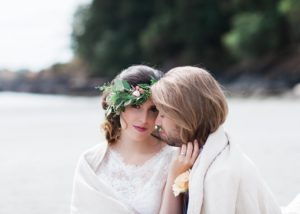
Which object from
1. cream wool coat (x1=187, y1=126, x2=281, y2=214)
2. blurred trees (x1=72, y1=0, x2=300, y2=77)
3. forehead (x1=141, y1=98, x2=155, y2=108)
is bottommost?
cream wool coat (x1=187, y1=126, x2=281, y2=214)

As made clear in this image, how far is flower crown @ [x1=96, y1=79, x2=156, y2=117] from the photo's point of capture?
109 inches

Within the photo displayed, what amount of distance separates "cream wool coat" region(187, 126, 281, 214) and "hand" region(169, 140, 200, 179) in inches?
2.5

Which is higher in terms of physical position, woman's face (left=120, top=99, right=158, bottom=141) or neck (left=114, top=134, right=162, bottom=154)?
woman's face (left=120, top=99, right=158, bottom=141)

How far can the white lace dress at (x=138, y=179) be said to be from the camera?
278cm

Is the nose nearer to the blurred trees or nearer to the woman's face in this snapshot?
the woman's face

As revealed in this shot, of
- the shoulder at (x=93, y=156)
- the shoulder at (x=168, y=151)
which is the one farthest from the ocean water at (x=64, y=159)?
the shoulder at (x=168, y=151)

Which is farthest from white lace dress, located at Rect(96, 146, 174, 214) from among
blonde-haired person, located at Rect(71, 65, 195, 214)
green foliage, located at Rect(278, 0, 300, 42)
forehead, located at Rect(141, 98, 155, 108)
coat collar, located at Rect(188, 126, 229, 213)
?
green foliage, located at Rect(278, 0, 300, 42)

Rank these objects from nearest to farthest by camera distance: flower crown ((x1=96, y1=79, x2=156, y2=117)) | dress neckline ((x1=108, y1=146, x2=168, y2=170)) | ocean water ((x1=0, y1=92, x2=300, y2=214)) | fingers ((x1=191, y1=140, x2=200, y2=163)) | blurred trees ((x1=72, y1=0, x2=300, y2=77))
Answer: fingers ((x1=191, y1=140, x2=200, y2=163))
flower crown ((x1=96, y1=79, x2=156, y2=117))
dress neckline ((x1=108, y1=146, x2=168, y2=170))
ocean water ((x1=0, y1=92, x2=300, y2=214))
blurred trees ((x1=72, y1=0, x2=300, y2=77))

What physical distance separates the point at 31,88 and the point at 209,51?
38796mm

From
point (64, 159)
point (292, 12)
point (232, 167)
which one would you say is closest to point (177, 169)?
point (232, 167)

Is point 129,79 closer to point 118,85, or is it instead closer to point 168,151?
point 118,85

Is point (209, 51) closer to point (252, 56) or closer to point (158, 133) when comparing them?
point (252, 56)

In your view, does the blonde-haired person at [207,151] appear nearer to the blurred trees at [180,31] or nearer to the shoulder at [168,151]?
the shoulder at [168,151]

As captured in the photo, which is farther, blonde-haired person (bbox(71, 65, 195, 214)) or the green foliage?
the green foliage
